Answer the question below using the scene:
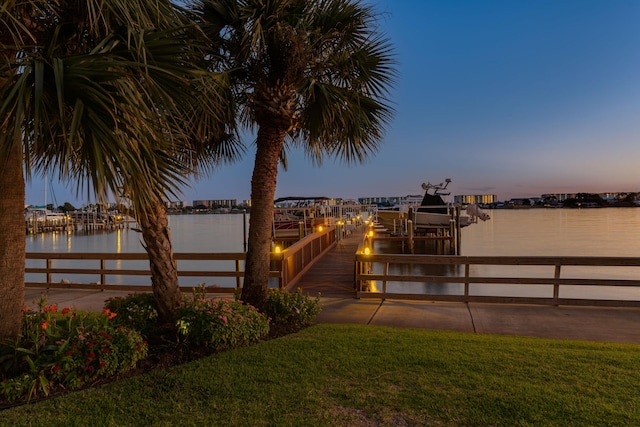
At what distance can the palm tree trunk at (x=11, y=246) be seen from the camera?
13.4 feet

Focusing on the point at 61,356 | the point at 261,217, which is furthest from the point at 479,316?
the point at 61,356

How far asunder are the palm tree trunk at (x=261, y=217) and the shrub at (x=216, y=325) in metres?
0.83

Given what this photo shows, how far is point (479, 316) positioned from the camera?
7027 millimetres

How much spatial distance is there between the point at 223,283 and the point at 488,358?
16216 mm

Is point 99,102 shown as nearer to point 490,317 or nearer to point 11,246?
point 11,246

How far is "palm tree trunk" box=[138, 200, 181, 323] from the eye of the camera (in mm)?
5098

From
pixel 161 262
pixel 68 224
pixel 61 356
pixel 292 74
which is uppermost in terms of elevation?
pixel 292 74

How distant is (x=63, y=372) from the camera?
3.95 metres

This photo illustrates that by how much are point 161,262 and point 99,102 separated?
281 centimetres

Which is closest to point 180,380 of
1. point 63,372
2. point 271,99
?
point 63,372

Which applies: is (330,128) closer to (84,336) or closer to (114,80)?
(114,80)

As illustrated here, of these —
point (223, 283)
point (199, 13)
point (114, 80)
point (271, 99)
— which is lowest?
point (223, 283)

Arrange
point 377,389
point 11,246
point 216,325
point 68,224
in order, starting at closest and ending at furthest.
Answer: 1. point 377,389
2. point 11,246
3. point 216,325
4. point 68,224

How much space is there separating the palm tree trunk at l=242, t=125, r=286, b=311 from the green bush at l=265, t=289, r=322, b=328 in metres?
0.17
